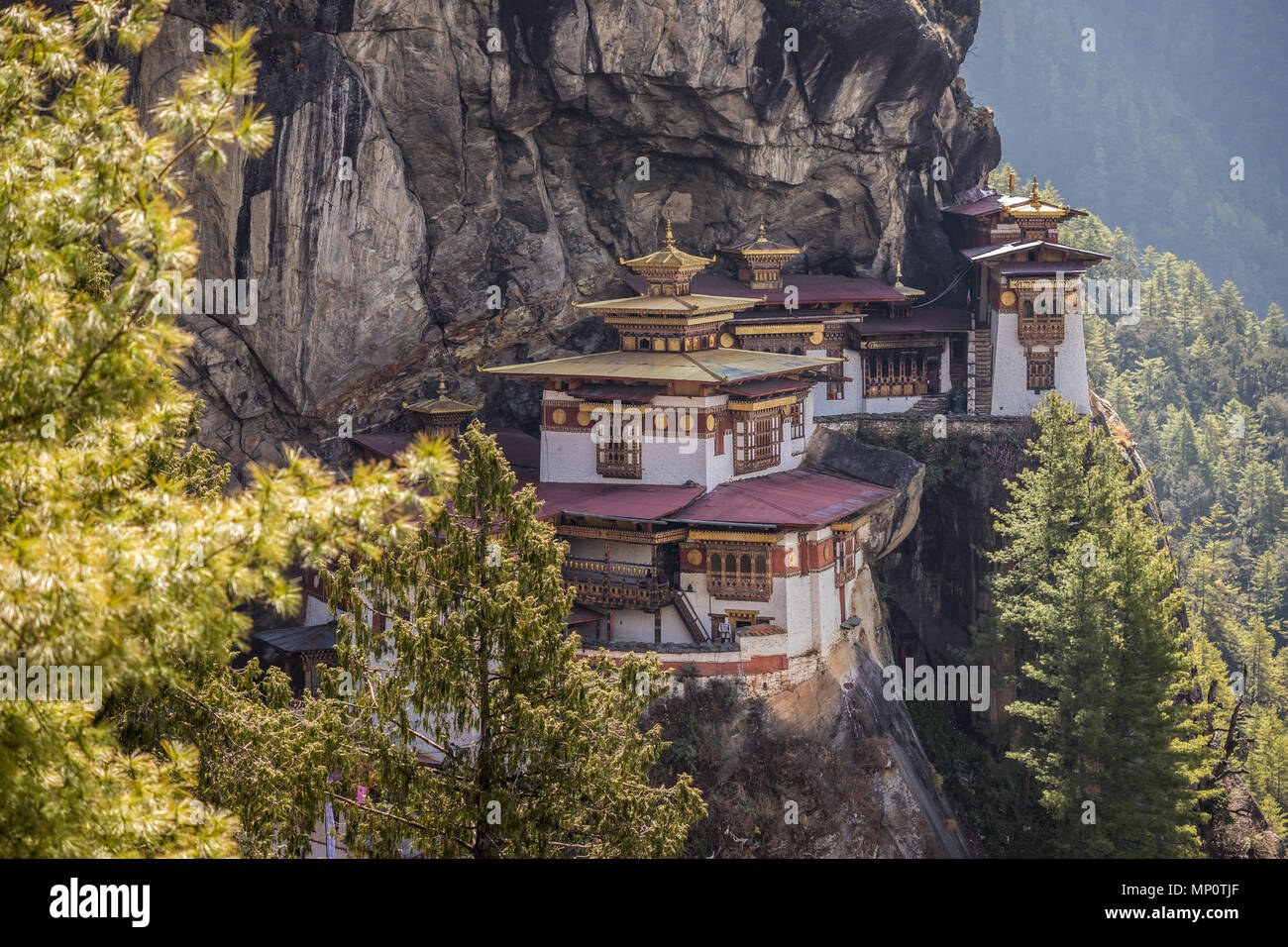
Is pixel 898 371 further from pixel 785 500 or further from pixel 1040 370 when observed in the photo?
pixel 785 500

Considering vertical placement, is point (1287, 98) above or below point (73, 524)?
above

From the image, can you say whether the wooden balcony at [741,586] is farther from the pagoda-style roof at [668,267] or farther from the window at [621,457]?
the pagoda-style roof at [668,267]

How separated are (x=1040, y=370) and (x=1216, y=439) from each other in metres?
54.0

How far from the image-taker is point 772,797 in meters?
33.7

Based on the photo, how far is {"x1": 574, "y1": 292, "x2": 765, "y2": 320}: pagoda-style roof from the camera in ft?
133

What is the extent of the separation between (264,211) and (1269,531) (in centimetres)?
6986

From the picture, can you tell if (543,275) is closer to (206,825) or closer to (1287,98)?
(206,825)

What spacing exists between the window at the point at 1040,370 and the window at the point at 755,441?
1176 cm

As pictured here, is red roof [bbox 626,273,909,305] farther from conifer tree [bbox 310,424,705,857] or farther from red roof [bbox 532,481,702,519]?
conifer tree [bbox 310,424,705,857]

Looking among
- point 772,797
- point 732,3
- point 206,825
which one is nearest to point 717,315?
point 732,3

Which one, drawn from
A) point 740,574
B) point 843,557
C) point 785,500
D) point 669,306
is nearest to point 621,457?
point 669,306

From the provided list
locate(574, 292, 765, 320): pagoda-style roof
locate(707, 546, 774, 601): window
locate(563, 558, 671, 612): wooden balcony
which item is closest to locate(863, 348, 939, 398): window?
locate(574, 292, 765, 320): pagoda-style roof

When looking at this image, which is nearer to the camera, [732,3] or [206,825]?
[206,825]

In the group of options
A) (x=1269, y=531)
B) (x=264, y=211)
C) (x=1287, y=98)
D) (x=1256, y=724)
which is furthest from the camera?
(x=1287, y=98)
